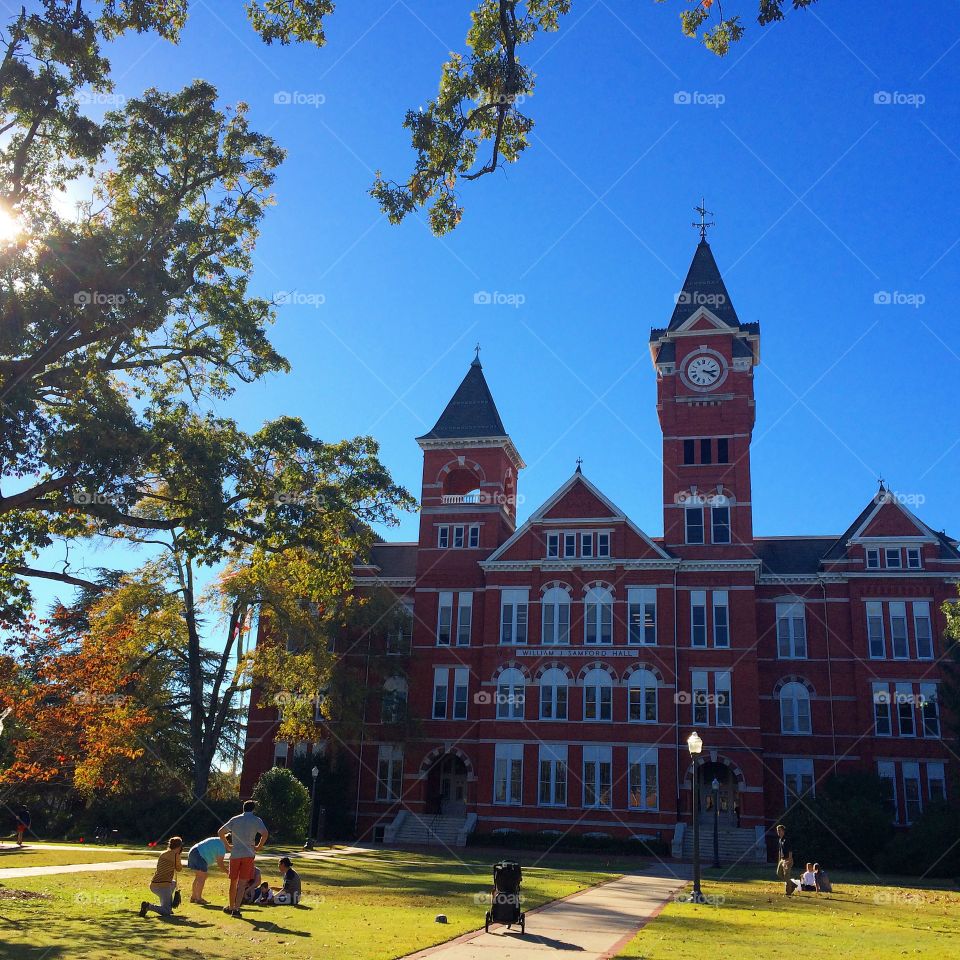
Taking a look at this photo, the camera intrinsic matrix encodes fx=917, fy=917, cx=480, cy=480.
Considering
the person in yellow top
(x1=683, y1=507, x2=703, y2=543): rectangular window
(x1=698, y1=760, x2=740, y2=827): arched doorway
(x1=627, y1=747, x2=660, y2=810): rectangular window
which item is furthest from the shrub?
the person in yellow top

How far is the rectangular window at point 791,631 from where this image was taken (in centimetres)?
4753

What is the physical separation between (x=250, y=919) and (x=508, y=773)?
32824mm

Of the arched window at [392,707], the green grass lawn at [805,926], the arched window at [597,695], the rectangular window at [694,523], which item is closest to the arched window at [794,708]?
the rectangular window at [694,523]

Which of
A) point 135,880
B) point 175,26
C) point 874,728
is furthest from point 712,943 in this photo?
point 874,728

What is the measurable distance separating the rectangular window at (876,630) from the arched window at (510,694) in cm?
1761

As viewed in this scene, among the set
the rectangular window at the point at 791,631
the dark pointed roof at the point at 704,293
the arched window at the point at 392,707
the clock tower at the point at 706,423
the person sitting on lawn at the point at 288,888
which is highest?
the dark pointed roof at the point at 704,293

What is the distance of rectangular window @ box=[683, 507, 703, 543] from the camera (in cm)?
4828

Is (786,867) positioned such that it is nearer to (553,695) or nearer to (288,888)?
(288,888)

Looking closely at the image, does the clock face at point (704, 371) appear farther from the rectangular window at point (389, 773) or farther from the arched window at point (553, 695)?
the rectangular window at point (389, 773)

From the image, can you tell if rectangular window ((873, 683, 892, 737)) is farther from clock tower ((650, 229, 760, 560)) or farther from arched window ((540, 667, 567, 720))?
arched window ((540, 667, 567, 720))

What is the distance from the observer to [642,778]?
44469 millimetres

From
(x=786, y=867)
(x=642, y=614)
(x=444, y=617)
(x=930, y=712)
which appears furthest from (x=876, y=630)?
(x=444, y=617)

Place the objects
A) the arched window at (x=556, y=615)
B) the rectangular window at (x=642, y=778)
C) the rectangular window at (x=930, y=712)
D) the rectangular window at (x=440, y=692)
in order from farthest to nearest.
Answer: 1. the rectangular window at (x=440, y=692)
2. the arched window at (x=556, y=615)
3. the rectangular window at (x=930, y=712)
4. the rectangular window at (x=642, y=778)

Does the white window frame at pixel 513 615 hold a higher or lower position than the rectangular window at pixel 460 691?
higher
